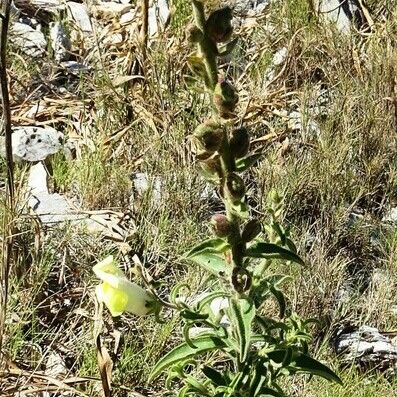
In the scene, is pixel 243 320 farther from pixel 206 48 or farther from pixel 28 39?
pixel 28 39

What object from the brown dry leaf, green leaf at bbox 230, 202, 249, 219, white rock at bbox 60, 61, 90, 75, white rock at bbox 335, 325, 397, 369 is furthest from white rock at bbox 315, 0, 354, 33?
green leaf at bbox 230, 202, 249, 219

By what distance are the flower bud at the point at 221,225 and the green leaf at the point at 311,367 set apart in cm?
33

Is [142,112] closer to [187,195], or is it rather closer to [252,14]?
[187,195]

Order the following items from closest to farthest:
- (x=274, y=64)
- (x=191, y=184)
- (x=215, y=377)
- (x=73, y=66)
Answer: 1. (x=215, y=377)
2. (x=191, y=184)
3. (x=274, y=64)
4. (x=73, y=66)

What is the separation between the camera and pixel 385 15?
411 centimetres

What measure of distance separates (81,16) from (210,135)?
326 centimetres

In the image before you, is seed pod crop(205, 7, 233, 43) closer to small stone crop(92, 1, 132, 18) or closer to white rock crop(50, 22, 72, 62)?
white rock crop(50, 22, 72, 62)

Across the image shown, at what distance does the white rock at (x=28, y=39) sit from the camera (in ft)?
12.6

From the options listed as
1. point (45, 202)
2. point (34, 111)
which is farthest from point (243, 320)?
point (34, 111)

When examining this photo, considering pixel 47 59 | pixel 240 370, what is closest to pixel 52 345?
pixel 240 370

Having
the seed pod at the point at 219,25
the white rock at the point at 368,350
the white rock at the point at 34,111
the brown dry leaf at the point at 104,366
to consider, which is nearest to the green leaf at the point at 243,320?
the seed pod at the point at 219,25

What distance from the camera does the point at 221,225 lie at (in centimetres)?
→ 139

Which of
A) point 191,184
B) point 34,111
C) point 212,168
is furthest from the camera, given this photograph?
point 34,111

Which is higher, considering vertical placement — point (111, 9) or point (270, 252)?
point (111, 9)
